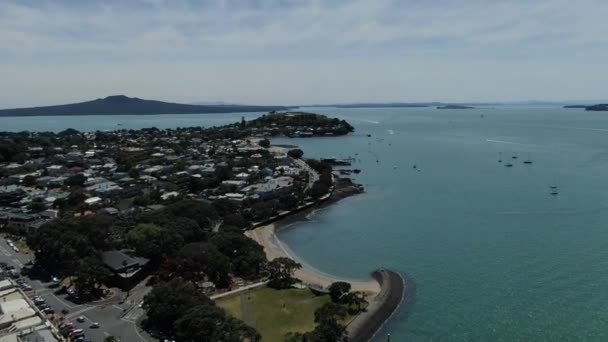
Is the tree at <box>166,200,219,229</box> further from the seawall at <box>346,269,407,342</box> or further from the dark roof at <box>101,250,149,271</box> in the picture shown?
the seawall at <box>346,269,407,342</box>

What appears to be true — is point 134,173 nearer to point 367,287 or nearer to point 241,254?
point 241,254

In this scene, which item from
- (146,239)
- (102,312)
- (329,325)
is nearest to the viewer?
(329,325)

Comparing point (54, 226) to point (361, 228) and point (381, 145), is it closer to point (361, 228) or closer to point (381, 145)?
point (361, 228)

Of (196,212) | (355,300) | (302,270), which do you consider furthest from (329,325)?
(196,212)

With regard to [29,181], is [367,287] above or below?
below

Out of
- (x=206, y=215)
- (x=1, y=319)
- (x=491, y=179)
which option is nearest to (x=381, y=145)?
(x=491, y=179)

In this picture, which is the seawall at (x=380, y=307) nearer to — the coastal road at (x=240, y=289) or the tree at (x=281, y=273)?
the tree at (x=281, y=273)
